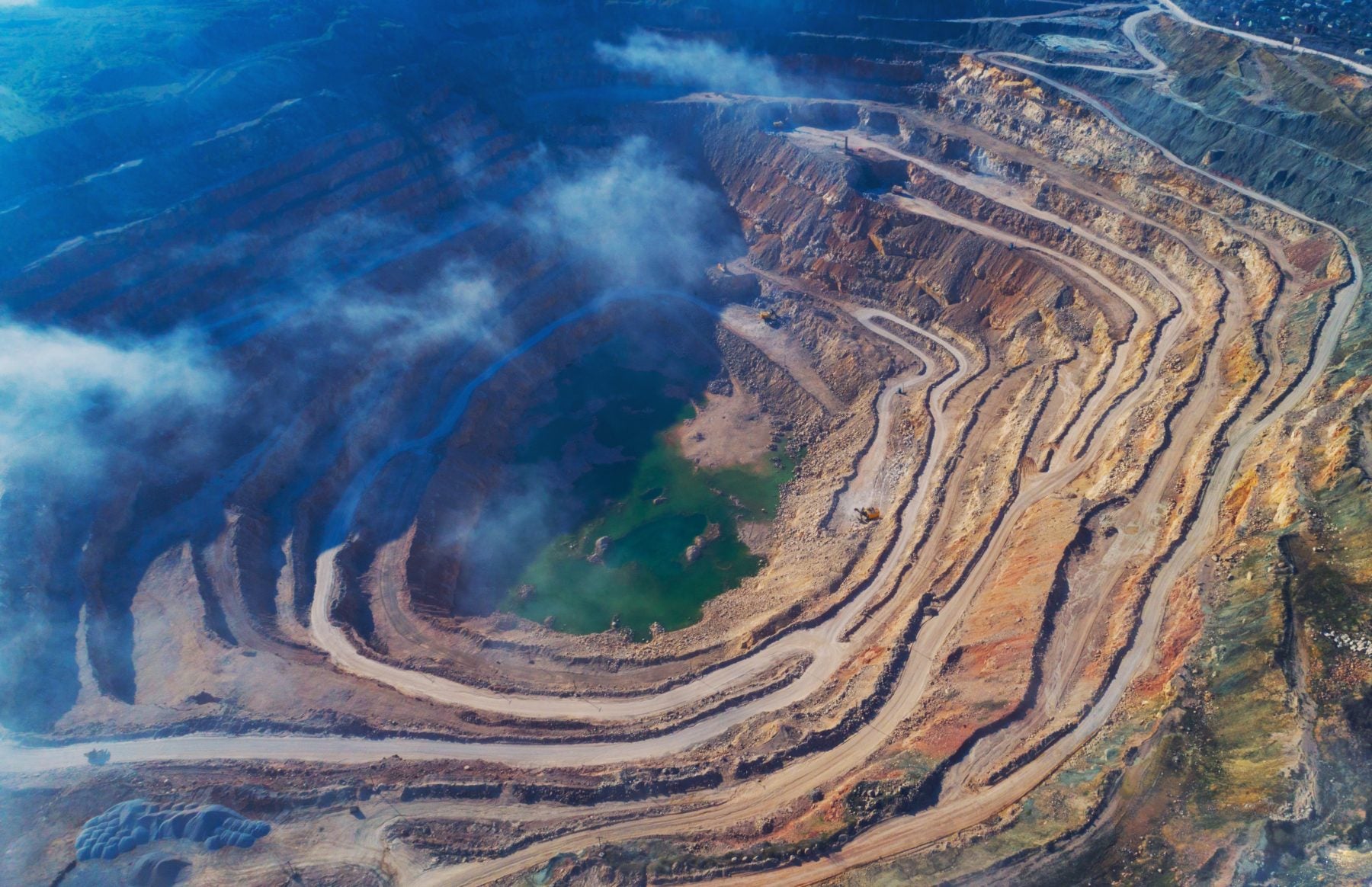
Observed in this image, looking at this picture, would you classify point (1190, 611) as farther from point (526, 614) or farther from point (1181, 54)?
point (1181, 54)

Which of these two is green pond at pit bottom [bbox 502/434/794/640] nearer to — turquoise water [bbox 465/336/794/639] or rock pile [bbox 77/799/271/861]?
turquoise water [bbox 465/336/794/639]

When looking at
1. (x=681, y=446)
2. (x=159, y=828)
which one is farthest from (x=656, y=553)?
(x=159, y=828)

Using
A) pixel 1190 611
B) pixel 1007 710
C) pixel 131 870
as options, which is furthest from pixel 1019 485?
pixel 131 870

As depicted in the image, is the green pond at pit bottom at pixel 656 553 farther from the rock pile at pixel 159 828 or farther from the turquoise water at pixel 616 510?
the rock pile at pixel 159 828

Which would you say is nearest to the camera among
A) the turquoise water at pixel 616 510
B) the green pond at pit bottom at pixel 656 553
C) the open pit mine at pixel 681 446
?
the open pit mine at pixel 681 446

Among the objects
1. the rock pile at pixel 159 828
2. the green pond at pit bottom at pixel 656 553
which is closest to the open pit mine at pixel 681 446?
the rock pile at pixel 159 828
